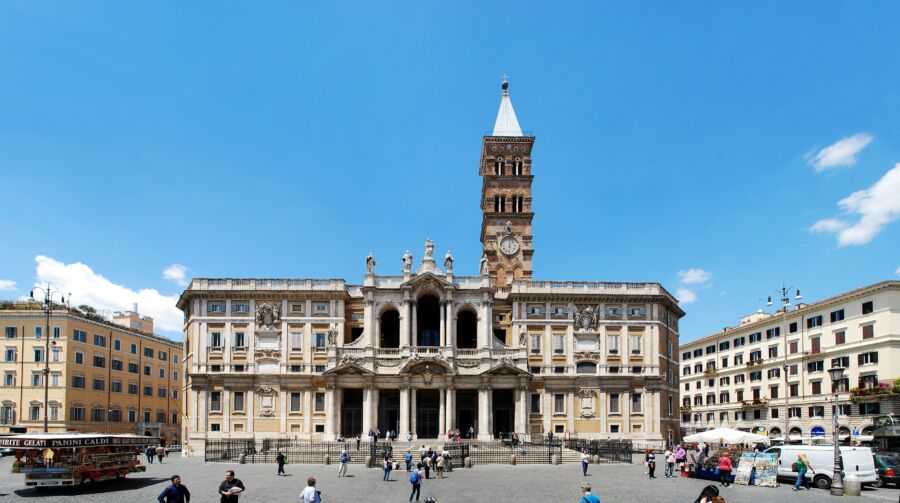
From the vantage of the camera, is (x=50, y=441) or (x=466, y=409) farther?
(x=466, y=409)

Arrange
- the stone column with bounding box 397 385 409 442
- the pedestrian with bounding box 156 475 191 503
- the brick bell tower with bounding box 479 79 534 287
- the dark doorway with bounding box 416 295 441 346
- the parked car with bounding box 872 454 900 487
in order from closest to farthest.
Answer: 1. the pedestrian with bounding box 156 475 191 503
2. the parked car with bounding box 872 454 900 487
3. the stone column with bounding box 397 385 409 442
4. the dark doorway with bounding box 416 295 441 346
5. the brick bell tower with bounding box 479 79 534 287

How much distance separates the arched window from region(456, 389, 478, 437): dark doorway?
977cm

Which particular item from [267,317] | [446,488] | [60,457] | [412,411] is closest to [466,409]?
[412,411]

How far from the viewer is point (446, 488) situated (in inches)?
1363

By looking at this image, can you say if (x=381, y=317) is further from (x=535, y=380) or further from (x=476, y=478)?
(x=476, y=478)

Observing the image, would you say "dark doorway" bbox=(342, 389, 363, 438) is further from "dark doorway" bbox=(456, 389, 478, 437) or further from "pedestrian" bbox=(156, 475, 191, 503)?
"pedestrian" bbox=(156, 475, 191, 503)

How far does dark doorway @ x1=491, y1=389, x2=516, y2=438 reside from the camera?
228 ft

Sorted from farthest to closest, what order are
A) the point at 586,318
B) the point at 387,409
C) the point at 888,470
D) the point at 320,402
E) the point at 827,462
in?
the point at 586,318 → the point at 387,409 → the point at 320,402 → the point at 888,470 → the point at 827,462

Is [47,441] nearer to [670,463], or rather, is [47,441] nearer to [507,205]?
[670,463]

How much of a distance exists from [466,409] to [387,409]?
716 cm

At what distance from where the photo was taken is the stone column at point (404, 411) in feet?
213

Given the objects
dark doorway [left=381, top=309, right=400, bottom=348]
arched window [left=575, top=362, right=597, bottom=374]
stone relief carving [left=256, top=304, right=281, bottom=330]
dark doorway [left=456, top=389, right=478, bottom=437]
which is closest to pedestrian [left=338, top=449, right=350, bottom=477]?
dark doorway [left=456, top=389, right=478, bottom=437]

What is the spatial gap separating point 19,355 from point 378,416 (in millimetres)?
35098

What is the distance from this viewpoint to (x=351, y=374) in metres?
66.2
